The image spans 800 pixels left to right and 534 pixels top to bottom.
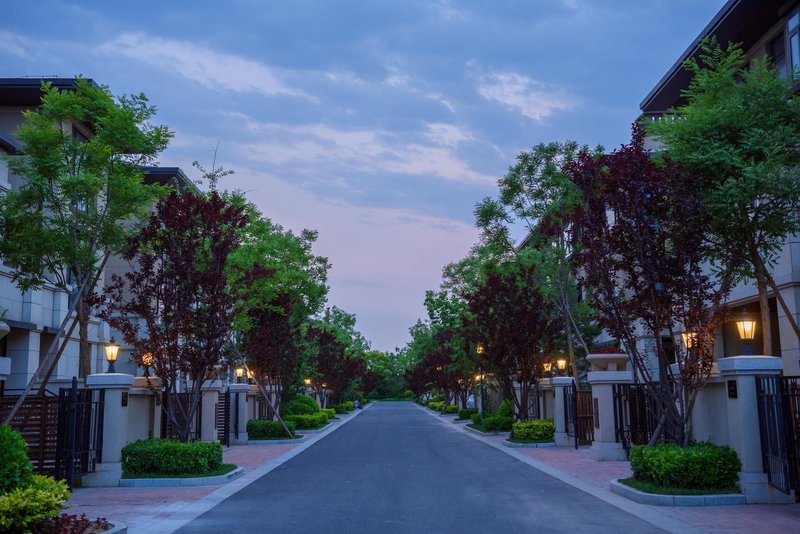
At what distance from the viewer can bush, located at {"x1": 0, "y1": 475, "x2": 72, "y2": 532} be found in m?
8.73

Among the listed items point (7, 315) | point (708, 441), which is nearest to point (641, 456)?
point (708, 441)

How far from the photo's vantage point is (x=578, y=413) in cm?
2806

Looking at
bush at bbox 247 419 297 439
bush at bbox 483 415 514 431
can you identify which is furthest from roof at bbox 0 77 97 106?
bush at bbox 483 415 514 431

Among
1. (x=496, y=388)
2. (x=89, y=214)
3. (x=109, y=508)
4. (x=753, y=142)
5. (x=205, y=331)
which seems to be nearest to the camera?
(x=109, y=508)

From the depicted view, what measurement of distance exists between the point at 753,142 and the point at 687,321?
16.0 feet

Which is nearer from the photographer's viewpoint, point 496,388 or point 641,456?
point 641,456

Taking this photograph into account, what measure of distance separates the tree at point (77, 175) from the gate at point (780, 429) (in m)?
16.3

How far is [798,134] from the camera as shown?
17.6 m

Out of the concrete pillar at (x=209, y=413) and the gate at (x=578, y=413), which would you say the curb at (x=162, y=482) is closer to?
the concrete pillar at (x=209, y=413)

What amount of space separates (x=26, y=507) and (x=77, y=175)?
1267 centimetres

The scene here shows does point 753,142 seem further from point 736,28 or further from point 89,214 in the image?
point 89,214

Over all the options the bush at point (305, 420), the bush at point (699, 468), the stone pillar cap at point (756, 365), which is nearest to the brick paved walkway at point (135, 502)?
the bush at point (699, 468)

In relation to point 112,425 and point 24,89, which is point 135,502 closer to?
point 112,425

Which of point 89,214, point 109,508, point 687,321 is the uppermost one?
point 89,214
